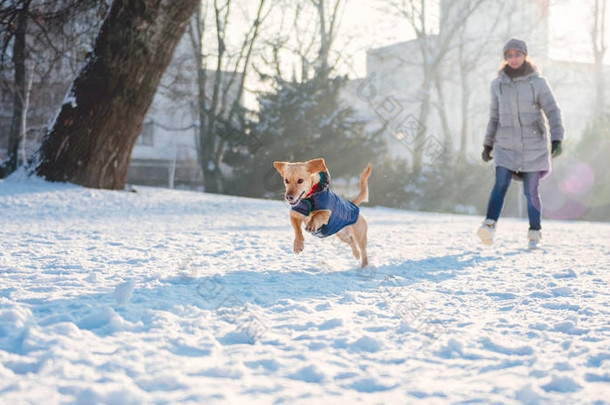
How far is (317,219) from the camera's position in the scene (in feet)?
10.9

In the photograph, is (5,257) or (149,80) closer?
(5,257)

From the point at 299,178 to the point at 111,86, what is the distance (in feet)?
19.5

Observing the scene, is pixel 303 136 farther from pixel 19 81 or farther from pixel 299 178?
pixel 299 178

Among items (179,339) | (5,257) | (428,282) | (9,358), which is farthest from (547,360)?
(5,257)

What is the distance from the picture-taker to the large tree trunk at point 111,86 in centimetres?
803

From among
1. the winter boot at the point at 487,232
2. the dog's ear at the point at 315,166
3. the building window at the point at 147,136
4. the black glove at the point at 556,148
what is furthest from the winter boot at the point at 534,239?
the building window at the point at 147,136

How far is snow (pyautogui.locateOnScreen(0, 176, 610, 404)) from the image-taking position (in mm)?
1770

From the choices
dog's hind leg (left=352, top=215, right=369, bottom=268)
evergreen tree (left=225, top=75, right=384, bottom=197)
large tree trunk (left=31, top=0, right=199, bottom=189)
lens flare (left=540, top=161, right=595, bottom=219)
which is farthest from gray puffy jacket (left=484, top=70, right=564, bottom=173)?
lens flare (left=540, top=161, right=595, bottom=219)

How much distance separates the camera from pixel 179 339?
86.6 inches

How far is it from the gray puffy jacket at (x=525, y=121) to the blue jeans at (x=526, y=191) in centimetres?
8

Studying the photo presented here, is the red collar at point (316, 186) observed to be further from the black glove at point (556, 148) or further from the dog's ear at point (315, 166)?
the black glove at point (556, 148)

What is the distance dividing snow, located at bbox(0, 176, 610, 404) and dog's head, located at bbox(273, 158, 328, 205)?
588mm

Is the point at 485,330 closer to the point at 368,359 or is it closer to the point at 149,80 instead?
the point at 368,359

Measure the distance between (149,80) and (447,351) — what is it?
24.2 ft
